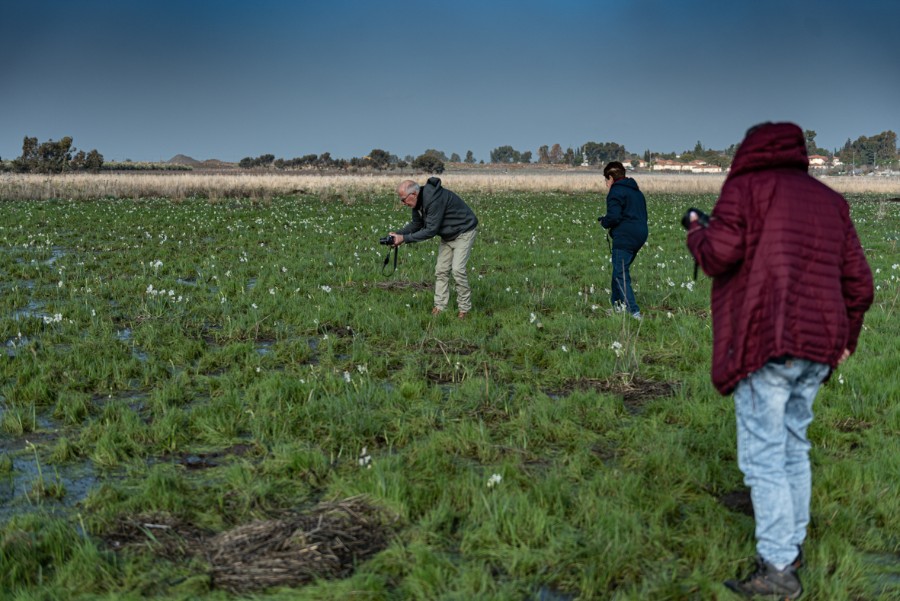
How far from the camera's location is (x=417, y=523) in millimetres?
4793

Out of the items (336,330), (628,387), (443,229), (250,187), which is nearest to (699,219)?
(628,387)

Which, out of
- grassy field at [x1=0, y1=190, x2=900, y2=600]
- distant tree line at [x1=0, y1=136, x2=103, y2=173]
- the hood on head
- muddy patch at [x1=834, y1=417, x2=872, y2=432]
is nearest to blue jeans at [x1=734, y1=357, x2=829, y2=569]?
grassy field at [x1=0, y1=190, x2=900, y2=600]

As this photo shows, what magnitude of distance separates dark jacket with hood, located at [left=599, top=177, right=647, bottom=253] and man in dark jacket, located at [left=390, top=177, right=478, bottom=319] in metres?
2.03

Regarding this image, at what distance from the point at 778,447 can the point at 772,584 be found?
0.76 meters

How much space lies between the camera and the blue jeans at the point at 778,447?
384cm

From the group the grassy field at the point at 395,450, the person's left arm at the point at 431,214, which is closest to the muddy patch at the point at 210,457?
the grassy field at the point at 395,450

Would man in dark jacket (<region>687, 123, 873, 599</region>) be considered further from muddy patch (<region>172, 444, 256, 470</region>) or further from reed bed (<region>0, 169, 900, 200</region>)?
reed bed (<region>0, 169, 900, 200</region>)

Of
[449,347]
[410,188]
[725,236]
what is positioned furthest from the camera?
[410,188]

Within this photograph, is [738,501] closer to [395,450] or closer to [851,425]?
[851,425]

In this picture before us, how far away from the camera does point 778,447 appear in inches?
153

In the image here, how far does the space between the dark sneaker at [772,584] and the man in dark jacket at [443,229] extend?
7025mm

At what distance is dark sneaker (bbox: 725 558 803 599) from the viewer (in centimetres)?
391

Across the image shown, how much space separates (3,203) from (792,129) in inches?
1375

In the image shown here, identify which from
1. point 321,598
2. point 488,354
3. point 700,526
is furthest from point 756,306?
point 488,354
